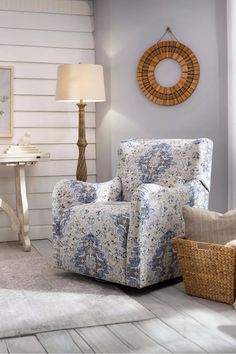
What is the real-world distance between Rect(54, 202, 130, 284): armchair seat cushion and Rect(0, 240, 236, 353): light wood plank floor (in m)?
0.40

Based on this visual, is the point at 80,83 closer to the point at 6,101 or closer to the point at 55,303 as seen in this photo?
the point at 6,101

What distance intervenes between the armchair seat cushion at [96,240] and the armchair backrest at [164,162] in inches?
15.3

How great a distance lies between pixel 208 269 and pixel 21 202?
7.52 feet

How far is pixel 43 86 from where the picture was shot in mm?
5406

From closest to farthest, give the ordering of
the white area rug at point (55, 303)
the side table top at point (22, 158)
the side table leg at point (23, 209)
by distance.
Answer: the white area rug at point (55, 303), the side table top at point (22, 158), the side table leg at point (23, 209)

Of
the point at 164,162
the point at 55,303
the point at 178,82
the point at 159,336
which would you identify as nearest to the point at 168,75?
the point at 178,82

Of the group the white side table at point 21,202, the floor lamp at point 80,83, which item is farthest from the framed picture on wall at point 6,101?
the floor lamp at point 80,83

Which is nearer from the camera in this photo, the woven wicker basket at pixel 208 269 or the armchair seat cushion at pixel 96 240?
the woven wicker basket at pixel 208 269

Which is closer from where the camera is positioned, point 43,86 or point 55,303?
point 55,303

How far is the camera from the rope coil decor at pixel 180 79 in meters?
5.09

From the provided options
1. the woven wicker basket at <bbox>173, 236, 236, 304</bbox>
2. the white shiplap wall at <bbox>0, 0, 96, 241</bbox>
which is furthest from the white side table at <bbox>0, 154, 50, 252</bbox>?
the woven wicker basket at <bbox>173, 236, 236, 304</bbox>

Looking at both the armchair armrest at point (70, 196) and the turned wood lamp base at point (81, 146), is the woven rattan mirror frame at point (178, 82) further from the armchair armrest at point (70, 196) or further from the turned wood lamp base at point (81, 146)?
the armchair armrest at point (70, 196)

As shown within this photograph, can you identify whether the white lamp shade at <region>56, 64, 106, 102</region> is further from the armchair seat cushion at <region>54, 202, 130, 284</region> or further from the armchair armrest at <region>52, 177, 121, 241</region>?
the armchair seat cushion at <region>54, 202, 130, 284</region>

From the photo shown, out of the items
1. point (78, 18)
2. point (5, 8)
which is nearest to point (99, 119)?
point (78, 18)
